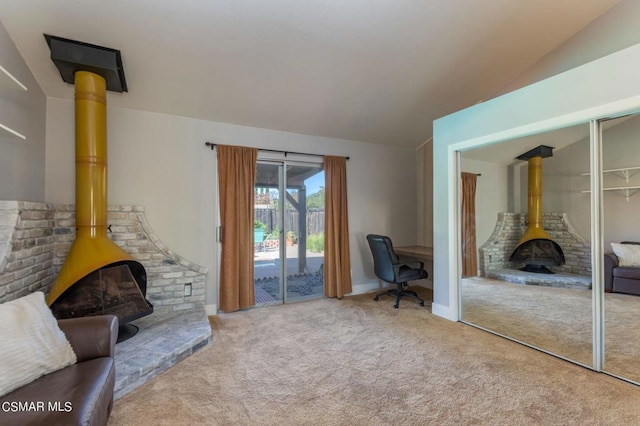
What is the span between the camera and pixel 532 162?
2.90 metres

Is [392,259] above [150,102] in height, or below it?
below

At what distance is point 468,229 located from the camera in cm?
339

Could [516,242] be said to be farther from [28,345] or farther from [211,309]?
[28,345]

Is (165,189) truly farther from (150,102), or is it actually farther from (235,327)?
(235,327)

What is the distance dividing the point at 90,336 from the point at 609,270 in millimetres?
3771

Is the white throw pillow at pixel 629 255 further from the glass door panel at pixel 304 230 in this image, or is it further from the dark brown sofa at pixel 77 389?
the dark brown sofa at pixel 77 389

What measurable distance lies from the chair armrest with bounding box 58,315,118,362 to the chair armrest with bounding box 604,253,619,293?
361 centimetres

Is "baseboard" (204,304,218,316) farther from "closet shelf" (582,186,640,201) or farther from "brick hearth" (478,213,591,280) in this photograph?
"closet shelf" (582,186,640,201)

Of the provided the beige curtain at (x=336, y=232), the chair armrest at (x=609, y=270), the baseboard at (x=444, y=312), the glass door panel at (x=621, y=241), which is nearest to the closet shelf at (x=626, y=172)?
the glass door panel at (x=621, y=241)

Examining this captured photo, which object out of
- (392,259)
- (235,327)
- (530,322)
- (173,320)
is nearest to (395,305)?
(392,259)

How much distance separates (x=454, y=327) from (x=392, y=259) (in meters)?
1.04

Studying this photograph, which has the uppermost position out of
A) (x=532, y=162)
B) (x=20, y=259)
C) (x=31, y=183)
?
(x=532, y=162)

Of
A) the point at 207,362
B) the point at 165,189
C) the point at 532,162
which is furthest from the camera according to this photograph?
the point at 165,189

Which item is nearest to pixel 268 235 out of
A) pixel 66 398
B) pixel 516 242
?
pixel 66 398
